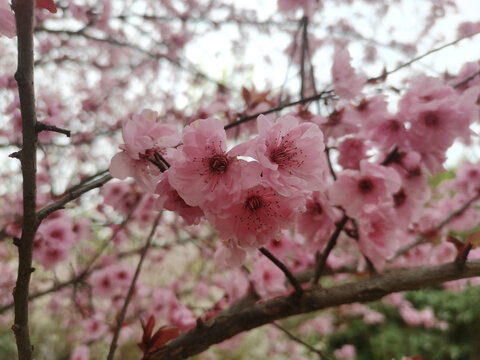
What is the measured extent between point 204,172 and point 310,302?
54 cm

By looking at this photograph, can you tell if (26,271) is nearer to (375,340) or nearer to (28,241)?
(28,241)

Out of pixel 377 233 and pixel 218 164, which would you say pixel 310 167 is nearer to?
pixel 218 164

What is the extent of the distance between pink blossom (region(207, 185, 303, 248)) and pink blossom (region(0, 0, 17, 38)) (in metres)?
0.66

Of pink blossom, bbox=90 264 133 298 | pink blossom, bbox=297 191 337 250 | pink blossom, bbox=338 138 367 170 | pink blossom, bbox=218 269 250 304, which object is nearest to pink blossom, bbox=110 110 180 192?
pink blossom, bbox=297 191 337 250

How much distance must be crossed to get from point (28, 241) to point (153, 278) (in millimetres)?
6210

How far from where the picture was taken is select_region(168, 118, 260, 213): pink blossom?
701 mm

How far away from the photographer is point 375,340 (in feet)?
17.7

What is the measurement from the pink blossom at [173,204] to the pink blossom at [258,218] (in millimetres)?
90

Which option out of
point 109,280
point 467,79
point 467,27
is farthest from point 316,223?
point 109,280

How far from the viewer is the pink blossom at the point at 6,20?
2.40ft

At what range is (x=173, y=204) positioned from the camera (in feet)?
2.60

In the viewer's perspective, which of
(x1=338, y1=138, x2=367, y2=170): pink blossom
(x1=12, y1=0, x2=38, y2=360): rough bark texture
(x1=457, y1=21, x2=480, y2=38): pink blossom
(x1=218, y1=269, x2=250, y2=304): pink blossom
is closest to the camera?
(x1=12, y1=0, x2=38, y2=360): rough bark texture

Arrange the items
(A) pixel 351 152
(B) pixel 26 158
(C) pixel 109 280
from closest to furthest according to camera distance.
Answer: (B) pixel 26 158 → (A) pixel 351 152 → (C) pixel 109 280

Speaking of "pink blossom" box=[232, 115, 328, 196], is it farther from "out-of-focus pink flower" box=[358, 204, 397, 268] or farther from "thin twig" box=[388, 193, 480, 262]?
"thin twig" box=[388, 193, 480, 262]
